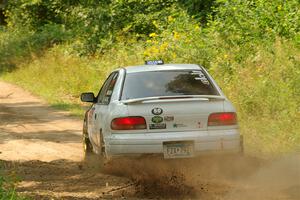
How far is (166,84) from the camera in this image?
9.86 meters

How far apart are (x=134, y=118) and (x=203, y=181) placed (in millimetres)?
1156

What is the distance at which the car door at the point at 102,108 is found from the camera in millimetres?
10031

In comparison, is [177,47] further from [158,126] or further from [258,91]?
[158,126]

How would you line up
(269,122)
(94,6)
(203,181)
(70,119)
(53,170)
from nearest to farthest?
1. (203,181)
2. (53,170)
3. (269,122)
4. (70,119)
5. (94,6)

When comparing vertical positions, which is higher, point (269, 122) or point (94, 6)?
point (94, 6)

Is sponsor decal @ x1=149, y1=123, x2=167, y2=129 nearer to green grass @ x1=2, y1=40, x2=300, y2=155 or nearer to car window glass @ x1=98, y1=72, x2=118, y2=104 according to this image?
car window glass @ x1=98, y1=72, x2=118, y2=104

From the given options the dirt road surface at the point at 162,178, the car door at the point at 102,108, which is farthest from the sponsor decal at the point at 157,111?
the car door at the point at 102,108

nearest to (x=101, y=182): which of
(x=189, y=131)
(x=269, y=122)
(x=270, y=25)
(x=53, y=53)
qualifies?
(x=189, y=131)

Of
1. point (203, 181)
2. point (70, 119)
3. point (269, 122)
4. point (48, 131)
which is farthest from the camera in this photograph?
point (70, 119)

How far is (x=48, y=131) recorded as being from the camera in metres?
16.3

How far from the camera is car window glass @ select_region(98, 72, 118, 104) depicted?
1035 centimetres

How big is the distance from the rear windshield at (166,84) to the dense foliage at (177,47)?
2.38 meters

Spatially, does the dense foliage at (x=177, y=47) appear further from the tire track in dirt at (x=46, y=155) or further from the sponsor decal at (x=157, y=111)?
the sponsor decal at (x=157, y=111)

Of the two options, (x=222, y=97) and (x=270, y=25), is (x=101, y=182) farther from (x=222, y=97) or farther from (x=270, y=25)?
(x=270, y=25)
